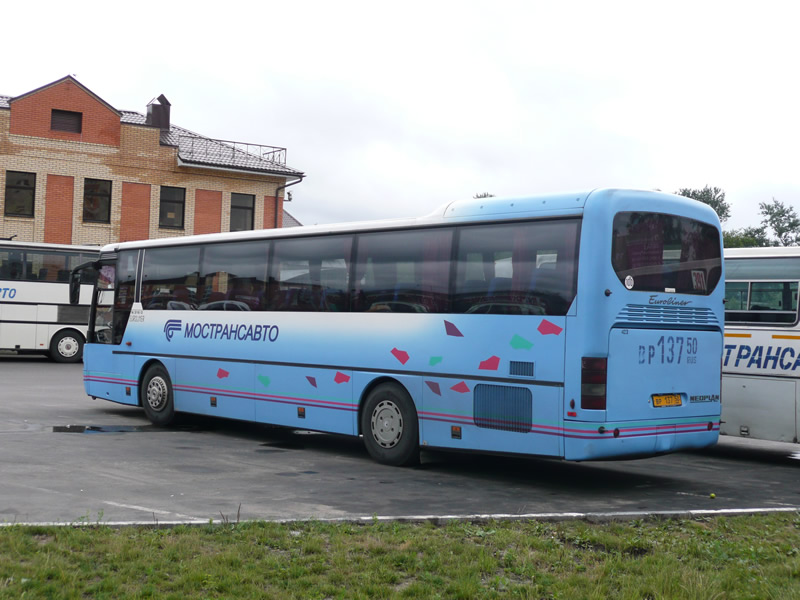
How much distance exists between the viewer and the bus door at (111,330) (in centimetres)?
1644

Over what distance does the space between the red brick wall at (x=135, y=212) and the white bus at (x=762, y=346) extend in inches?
1230

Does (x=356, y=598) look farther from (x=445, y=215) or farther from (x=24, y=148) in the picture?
(x=24, y=148)

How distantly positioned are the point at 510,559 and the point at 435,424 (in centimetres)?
465

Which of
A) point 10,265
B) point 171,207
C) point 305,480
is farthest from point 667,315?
point 171,207

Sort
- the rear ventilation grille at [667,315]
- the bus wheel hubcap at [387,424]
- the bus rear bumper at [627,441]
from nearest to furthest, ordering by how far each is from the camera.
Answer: the bus rear bumper at [627,441], the rear ventilation grille at [667,315], the bus wheel hubcap at [387,424]

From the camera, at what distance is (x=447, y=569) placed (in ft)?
20.7

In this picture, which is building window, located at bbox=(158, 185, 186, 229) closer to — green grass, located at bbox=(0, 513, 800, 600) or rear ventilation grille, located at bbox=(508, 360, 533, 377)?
rear ventilation grille, located at bbox=(508, 360, 533, 377)

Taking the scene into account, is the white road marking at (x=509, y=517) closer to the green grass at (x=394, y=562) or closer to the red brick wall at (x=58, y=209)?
the green grass at (x=394, y=562)

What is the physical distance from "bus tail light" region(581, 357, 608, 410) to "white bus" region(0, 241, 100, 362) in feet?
74.9

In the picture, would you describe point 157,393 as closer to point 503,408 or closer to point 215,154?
point 503,408

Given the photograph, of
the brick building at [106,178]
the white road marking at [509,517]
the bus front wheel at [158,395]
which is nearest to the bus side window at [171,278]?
the bus front wheel at [158,395]

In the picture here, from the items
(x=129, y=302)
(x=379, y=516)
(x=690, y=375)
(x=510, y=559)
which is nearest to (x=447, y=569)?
(x=510, y=559)

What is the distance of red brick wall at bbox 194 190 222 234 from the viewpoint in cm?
4247

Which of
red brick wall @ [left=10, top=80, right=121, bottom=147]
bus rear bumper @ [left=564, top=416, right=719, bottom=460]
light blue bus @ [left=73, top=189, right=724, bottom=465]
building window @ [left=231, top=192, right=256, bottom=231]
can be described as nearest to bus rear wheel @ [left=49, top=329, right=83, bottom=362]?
red brick wall @ [left=10, top=80, right=121, bottom=147]
